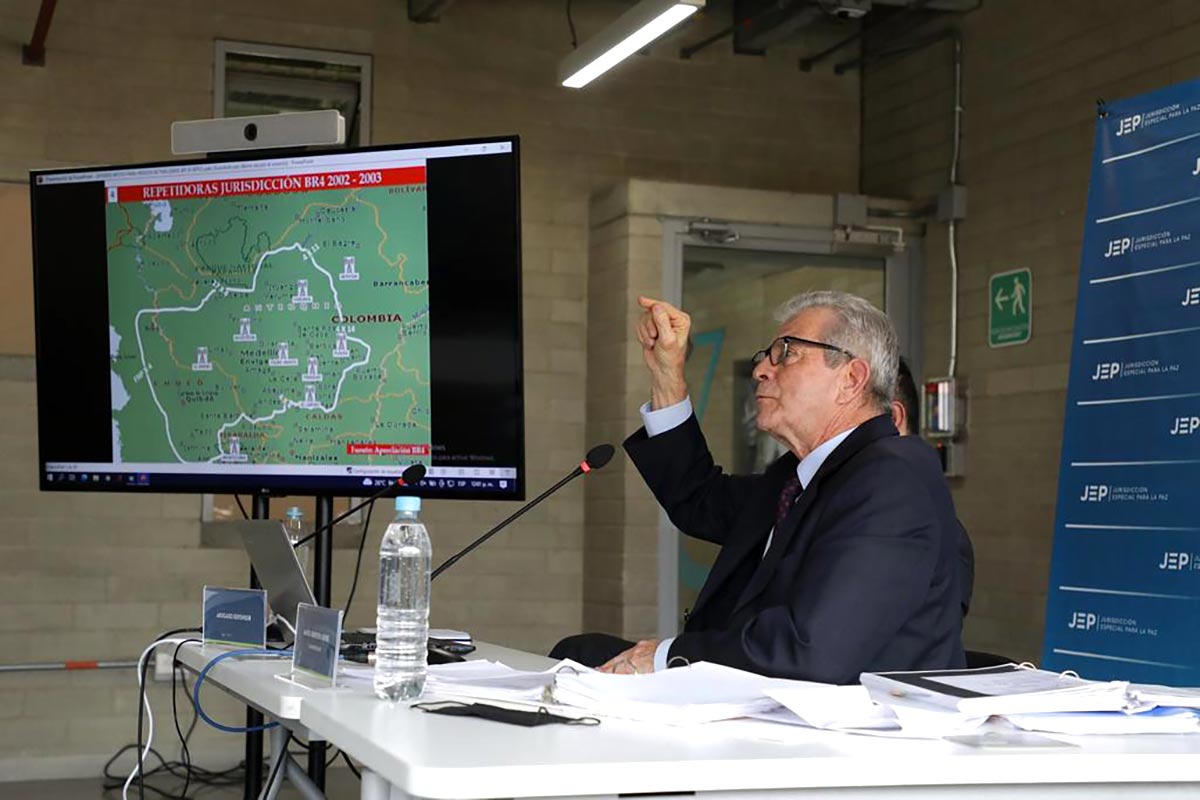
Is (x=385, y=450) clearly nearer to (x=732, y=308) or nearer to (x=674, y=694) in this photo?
(x=674, y=694)

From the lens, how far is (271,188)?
3.05 meters

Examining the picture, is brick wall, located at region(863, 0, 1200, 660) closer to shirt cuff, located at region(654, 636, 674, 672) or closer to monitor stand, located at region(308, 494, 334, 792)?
monitor stand, located at region(308, 494, 334, 792)

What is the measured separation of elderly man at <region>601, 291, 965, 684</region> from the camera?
7.09 feet

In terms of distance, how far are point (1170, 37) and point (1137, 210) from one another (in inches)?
46.6

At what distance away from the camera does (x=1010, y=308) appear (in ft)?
19.4

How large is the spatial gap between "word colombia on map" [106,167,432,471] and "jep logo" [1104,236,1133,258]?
235 cm

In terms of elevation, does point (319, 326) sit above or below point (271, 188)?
below

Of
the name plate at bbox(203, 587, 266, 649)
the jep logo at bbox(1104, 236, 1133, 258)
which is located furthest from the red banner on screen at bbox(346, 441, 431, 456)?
the jep logo at bbox(1104, 236, 1133, 258)

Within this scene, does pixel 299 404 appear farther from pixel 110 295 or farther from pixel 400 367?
pixel 110 295

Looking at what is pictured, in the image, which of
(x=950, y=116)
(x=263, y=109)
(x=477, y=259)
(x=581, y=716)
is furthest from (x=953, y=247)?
(x=581, y=716)

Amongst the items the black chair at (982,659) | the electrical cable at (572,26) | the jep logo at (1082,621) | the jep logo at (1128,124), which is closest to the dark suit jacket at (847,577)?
the black chair at (982,659)

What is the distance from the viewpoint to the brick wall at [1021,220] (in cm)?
549

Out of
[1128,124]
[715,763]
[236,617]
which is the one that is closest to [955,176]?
[1128,124]

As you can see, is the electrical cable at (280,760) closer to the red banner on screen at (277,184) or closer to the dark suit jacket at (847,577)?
the dark suit jacket at (847,577)
